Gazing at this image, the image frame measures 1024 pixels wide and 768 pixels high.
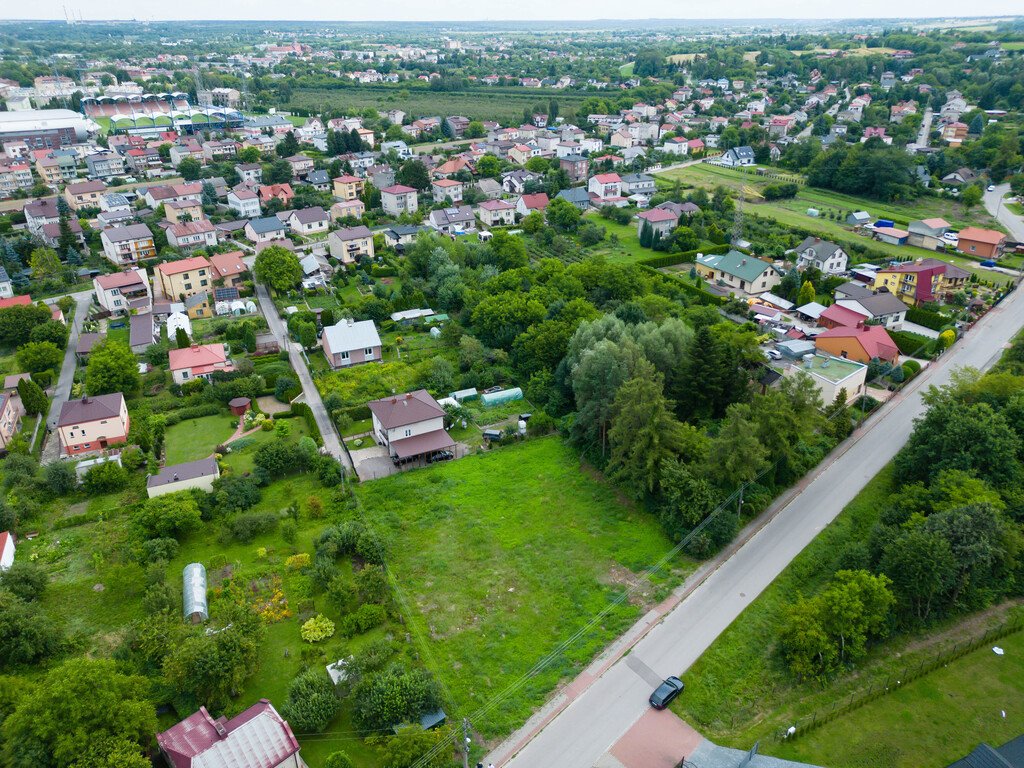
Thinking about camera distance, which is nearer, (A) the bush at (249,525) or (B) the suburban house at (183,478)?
(A) the bush at (249,525)

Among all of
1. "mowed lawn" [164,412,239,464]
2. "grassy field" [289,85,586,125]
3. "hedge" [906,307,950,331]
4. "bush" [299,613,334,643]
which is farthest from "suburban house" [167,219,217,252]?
"grassy field" [289,85,586,125]

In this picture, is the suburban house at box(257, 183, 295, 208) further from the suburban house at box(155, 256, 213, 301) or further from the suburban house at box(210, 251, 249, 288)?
the suburban house at box(155, 256, 213, 301)

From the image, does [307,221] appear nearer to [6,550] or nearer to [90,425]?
[90,425]

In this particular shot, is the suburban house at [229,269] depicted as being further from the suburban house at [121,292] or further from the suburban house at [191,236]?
the suburban house at [191,236]

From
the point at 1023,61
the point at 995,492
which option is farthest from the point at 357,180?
the point at 1023,61

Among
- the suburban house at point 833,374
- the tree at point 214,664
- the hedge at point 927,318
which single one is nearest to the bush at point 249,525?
the tree at point 214,664

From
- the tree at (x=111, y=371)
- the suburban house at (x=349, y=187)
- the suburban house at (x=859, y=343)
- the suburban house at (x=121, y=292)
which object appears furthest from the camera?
the suburban house at (x=349, y=187)

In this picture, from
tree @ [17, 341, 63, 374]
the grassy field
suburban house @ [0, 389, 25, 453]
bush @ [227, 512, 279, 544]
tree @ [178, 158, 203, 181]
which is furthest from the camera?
the grassy field

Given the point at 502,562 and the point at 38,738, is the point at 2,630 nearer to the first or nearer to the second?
the point at 38,738
